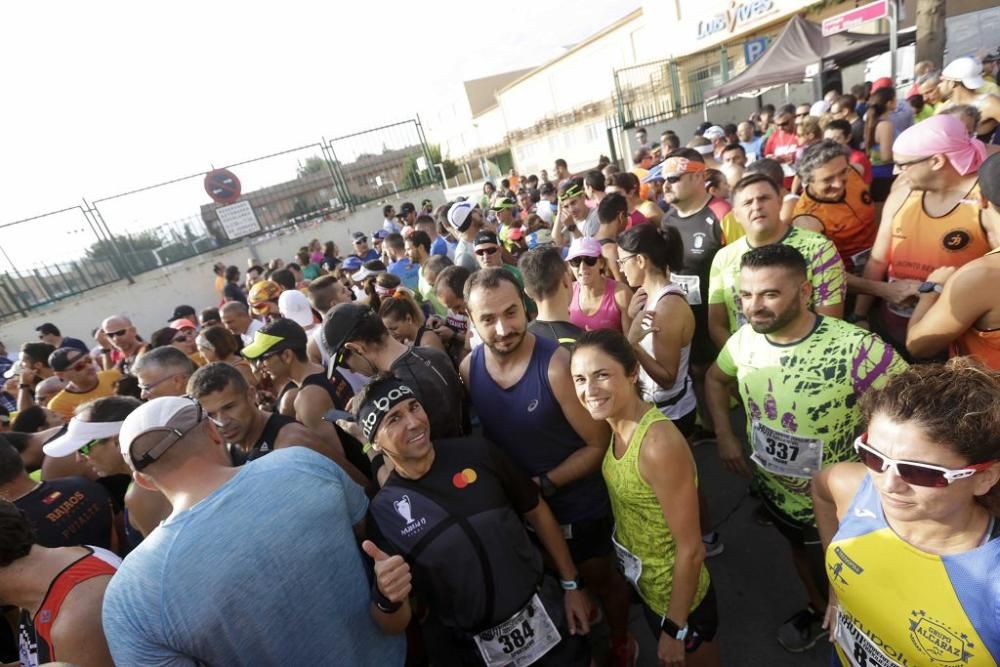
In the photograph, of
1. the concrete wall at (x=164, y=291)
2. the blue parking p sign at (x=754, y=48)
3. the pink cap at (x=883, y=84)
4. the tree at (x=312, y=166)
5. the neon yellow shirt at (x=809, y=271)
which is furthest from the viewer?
the blue parking p sign at (x=754, y=48)

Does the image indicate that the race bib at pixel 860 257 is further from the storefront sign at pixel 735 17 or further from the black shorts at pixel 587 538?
the storefront sign at pixel 735 17

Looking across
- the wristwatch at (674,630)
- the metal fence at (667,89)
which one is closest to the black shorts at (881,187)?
the wristwatch at (674,630)

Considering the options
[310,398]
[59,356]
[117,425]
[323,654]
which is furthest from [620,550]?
[59,356]

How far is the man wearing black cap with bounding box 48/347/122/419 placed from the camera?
4.34 meters

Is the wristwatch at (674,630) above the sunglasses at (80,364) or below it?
below

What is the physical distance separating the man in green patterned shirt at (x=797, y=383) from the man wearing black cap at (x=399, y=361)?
57.5 inches

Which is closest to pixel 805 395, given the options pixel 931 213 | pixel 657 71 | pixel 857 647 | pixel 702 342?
pixel 857 647

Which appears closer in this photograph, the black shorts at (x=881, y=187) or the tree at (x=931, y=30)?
the black shorts at (x=881, y=187)

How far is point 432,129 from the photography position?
204 ft

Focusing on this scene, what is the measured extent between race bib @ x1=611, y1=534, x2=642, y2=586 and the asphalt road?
88 cm

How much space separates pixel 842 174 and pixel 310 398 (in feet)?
13.5

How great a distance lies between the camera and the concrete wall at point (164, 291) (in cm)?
1049

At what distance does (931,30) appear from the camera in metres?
10.2

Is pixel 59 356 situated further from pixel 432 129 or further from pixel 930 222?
pixel 432 129
